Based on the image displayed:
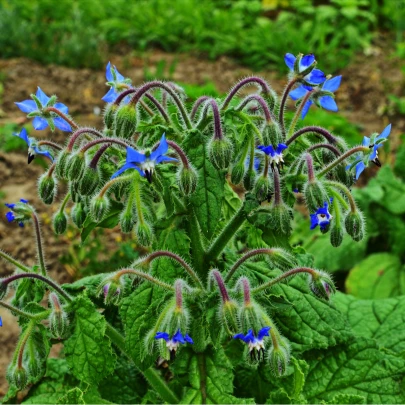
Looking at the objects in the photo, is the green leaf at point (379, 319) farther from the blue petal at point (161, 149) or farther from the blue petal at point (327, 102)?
the blue petal at point (161, 149)

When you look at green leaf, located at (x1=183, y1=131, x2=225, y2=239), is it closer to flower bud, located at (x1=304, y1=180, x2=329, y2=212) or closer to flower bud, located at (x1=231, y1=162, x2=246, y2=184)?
flower bud, located at (x1=231, y1=162, x2=246, y2=184)

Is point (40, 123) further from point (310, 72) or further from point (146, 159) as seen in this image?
point (310, 72)

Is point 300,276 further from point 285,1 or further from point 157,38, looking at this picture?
point 285,1

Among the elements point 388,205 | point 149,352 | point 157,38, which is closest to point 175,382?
point 149,352

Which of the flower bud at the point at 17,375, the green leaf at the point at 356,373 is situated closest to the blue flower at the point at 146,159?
the flower bud at the point at 17,375

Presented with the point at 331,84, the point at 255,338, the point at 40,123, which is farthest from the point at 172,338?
the point at 331,84

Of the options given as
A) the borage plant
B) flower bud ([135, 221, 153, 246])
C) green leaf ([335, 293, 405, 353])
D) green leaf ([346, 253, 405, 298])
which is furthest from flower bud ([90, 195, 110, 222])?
green leaf ([346, 253, 405, 298])
